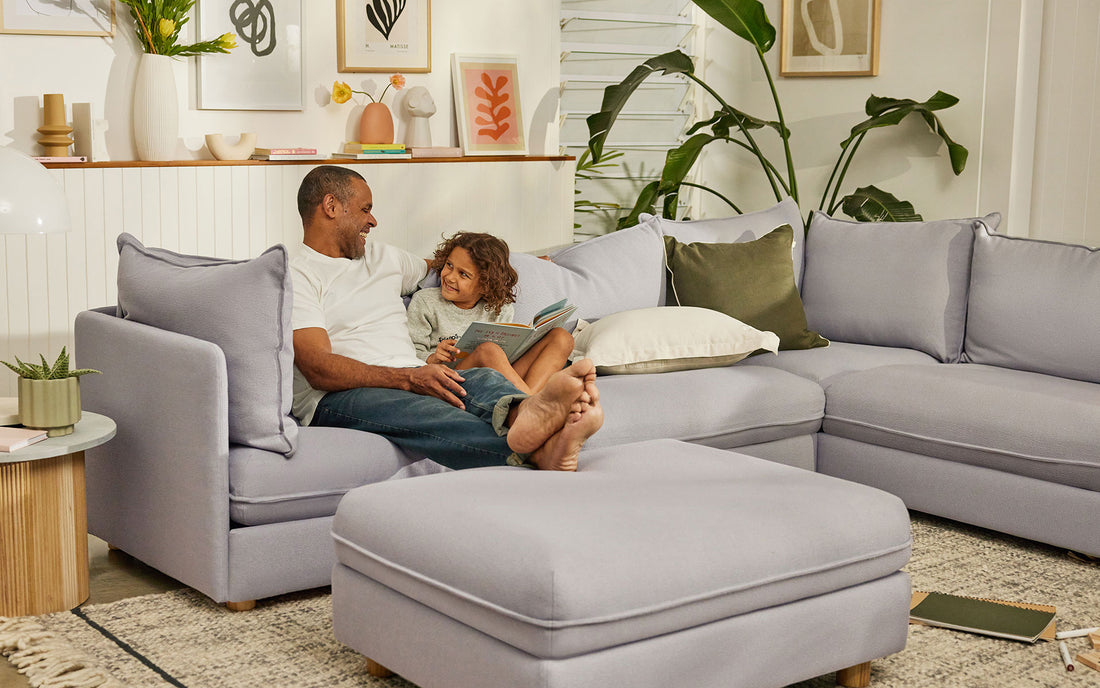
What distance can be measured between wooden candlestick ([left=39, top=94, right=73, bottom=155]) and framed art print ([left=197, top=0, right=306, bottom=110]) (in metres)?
0.61

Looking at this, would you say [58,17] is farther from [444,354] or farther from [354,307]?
[444,354]

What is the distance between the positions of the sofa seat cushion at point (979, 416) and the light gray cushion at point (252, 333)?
182 centimetres

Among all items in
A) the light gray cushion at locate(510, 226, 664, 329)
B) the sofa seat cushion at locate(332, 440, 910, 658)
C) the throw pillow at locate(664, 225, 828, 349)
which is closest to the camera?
the sofa seat cushion at locate(332, 440, 910, 658)

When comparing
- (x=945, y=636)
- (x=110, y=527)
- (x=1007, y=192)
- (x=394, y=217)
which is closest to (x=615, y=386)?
(x=945, y=636)

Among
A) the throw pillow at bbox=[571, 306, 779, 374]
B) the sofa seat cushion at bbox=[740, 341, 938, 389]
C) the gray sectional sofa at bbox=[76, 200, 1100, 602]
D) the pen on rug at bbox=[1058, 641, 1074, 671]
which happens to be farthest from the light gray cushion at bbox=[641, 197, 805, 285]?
the pen on rug at bbox=[1058, 641, 1074, 671]

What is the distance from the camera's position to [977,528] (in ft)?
→ 11.7

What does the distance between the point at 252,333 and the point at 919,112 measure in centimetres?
375

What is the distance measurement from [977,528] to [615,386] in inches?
47.2

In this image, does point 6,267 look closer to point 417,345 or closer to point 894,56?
point 417,345

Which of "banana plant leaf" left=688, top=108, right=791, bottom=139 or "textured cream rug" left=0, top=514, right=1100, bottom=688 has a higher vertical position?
"banana plant leaf" left=688, top=108, right=791, bottom=139

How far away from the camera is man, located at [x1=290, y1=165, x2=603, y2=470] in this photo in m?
2.66

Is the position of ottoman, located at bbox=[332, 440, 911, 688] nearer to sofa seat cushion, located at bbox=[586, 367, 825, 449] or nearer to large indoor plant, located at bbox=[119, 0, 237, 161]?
sofa seat cushion, located at bbox=[586, 367, 825, 449]

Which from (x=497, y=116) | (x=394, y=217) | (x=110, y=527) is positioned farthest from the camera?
(x=497, y=116)

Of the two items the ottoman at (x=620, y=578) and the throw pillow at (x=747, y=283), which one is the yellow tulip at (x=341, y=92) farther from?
→ the ottoman at (x=620, y=578)
